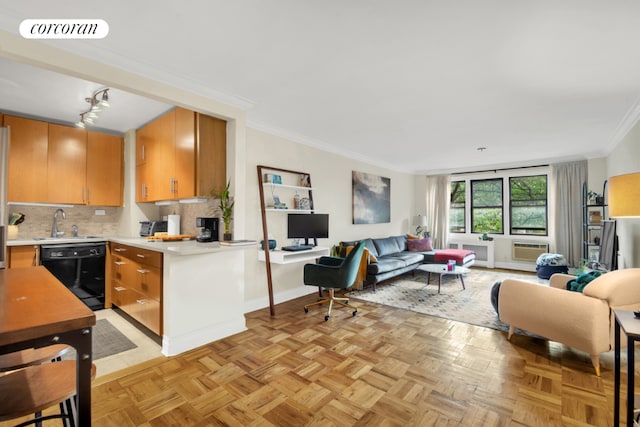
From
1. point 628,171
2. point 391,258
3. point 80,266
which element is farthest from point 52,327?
point 628,171

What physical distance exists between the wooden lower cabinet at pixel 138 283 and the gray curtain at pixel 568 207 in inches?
288

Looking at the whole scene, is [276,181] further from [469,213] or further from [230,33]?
[469,213]

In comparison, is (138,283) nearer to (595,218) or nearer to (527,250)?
(595,218)

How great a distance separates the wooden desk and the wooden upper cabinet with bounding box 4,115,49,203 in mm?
3209

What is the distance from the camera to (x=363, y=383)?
219cm

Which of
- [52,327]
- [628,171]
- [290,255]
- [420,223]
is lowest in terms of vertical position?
[290,255]

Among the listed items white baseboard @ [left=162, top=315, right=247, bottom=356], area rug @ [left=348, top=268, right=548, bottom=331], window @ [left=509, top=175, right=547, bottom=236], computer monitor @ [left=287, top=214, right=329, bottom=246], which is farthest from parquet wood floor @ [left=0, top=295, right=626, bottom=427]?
window @ [left=509, top=175, right=547, bottom=236]

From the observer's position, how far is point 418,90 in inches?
116

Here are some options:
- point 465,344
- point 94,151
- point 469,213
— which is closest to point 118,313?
point 94,151

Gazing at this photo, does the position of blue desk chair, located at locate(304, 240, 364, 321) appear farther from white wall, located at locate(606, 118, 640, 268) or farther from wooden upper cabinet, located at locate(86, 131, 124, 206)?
white wall, located at locate(606, 118, 640, 268)

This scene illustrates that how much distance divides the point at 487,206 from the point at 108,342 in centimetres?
771

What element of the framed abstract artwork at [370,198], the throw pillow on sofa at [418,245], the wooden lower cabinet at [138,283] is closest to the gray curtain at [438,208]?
the throw pillow on sofa at [418,245]

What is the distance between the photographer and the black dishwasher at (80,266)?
3.33 m

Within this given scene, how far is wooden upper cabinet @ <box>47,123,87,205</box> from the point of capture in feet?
11.9
